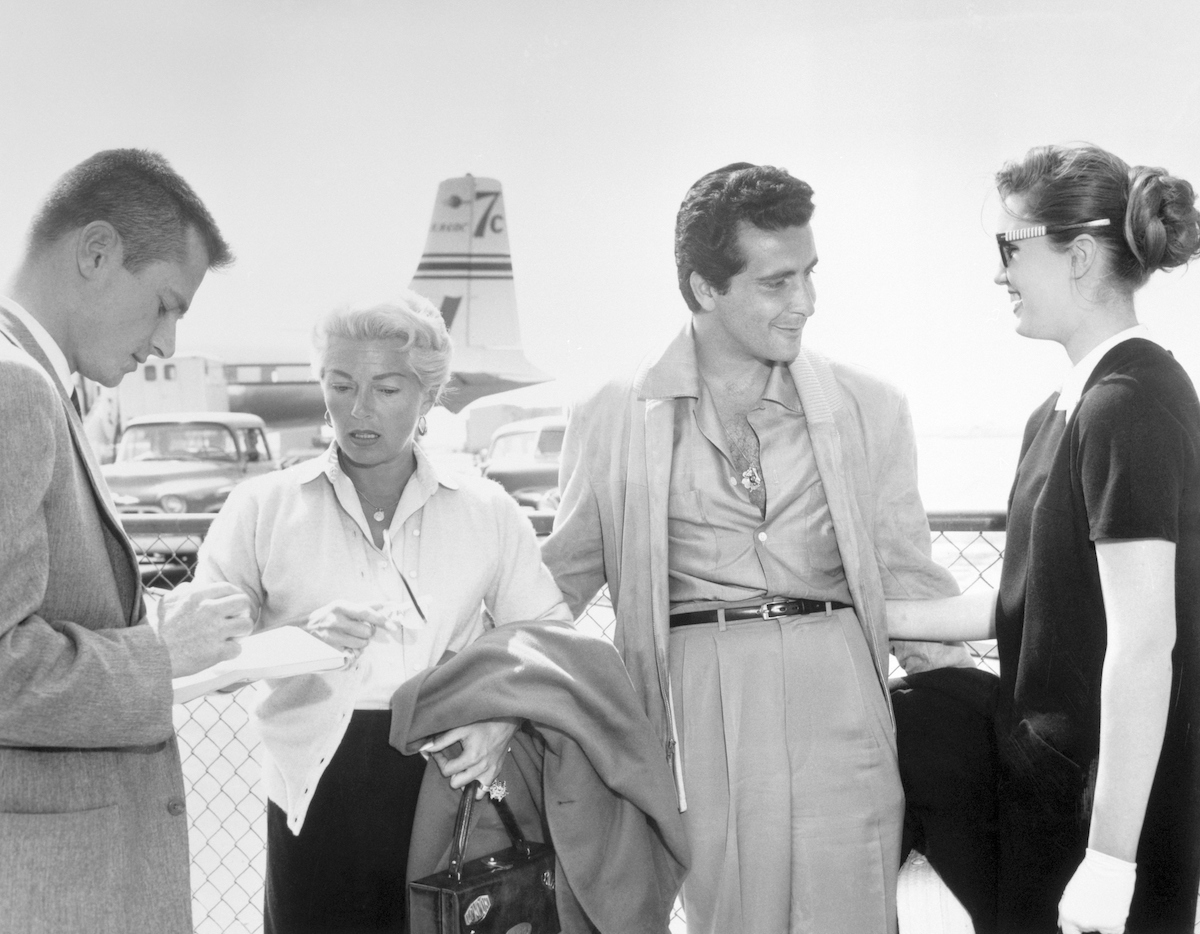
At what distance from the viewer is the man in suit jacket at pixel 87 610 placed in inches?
45.4

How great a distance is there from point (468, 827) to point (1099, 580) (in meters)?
1.03

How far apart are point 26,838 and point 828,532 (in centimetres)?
136

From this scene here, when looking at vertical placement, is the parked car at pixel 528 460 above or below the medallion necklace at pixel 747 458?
below

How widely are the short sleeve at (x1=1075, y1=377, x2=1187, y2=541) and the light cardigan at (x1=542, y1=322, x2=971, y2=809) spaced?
49 cm

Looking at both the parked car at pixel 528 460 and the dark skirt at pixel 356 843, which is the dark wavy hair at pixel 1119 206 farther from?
the parked car at pixel 528 460

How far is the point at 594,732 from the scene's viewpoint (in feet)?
5.86

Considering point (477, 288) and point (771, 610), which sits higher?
point (477, 288)

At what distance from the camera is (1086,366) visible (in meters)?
1.73

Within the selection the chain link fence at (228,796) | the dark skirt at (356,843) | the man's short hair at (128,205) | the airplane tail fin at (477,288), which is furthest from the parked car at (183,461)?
the man's short hair at (128,205)

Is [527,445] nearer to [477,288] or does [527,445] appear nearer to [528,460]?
[528,460]

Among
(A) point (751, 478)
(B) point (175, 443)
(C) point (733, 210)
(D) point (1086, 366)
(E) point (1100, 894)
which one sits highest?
(C) point (733, 210)

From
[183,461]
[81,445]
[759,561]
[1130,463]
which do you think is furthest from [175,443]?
[1130,463]

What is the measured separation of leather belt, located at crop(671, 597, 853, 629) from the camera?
6.60ft

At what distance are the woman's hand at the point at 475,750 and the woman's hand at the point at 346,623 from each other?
0.73 ft
